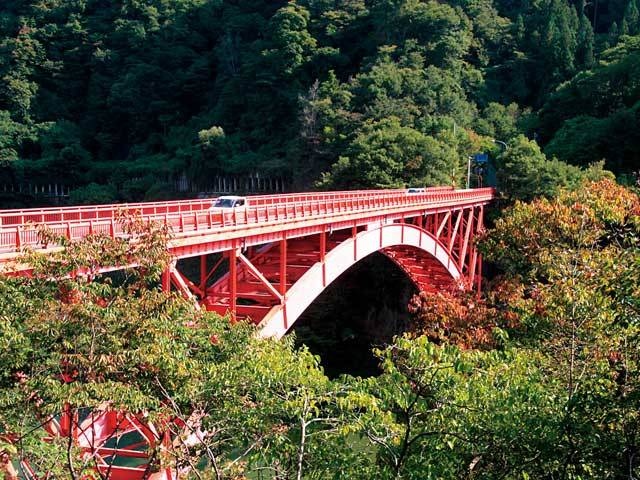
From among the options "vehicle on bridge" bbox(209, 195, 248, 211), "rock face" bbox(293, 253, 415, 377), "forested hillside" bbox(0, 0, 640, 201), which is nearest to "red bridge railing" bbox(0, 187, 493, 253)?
"vehicle on bridge" bbox(209, 195, 248, 211)

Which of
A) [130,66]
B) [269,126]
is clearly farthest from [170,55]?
[269,126]

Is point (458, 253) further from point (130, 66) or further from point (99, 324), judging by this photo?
point (130, 66)

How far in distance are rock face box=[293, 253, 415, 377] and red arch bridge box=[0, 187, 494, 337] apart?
20.7 ft

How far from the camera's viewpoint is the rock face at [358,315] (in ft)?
122

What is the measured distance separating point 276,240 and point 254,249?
3853 mm

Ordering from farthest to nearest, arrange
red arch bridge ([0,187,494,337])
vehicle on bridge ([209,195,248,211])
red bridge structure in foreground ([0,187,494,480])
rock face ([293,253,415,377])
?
rock face ([293,253,415,377])
vehicle on bridge ([209,195,248,211])
red arch bridge ([0,187,494,337])
red bridge structure in foreground ([0,187,494,480])

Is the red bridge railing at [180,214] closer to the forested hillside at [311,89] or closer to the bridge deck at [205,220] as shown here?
the bridge deck at [205,220]

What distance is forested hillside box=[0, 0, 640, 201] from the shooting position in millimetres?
47062

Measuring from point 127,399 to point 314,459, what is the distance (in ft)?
7.51

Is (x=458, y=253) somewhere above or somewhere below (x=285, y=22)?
below

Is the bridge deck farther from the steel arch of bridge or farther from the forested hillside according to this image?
the forested hillside

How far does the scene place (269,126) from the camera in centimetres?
6181

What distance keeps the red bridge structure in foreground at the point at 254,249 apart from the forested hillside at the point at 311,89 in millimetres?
11188

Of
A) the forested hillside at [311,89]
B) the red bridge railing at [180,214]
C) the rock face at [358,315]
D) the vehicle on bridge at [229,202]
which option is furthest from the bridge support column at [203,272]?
the forested hillside at [311,89]
